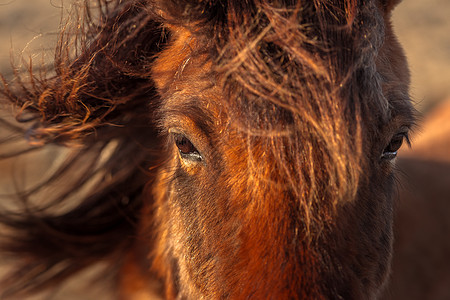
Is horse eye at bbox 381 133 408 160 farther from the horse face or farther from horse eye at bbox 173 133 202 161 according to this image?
horse eye at bbox 173 133 202 161

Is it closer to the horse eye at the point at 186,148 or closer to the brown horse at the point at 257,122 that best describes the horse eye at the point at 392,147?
the brown horse at the point at 257,122

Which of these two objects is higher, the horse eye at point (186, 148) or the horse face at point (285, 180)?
the horse eye at point (186, 148)

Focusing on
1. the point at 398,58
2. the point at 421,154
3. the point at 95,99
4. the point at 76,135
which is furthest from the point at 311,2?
the point at 421,154

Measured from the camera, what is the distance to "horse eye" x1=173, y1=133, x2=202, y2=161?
1.53 metres

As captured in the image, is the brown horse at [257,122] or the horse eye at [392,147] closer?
the brown horse at [257,122]

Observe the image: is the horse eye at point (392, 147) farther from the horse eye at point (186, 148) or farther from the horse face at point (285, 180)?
the horse eye at point (186, 148)

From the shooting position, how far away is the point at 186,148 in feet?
5.05

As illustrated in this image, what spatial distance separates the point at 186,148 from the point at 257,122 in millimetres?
342

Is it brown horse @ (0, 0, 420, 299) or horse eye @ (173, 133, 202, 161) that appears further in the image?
horse eye @ (173, 133, 202, 161)

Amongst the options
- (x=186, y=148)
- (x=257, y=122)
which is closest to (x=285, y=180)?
(x=257, y=122)

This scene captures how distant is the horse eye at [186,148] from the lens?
1.53 m

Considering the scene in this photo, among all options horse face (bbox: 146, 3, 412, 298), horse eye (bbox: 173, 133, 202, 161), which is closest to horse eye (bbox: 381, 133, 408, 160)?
Result: horse face (bbox: 146, 3, 412, 298)

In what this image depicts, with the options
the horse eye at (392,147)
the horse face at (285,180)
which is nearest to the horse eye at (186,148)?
the horse face at (285,180)

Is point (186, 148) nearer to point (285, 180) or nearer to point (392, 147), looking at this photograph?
point (285, 180)
